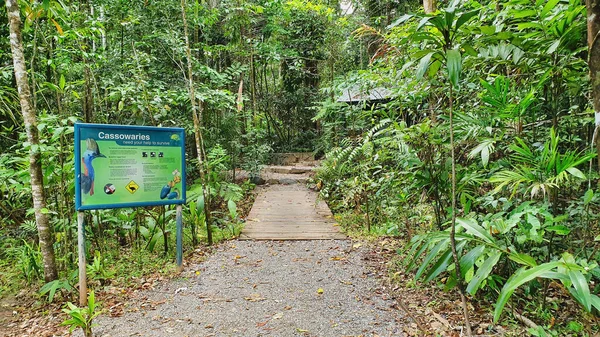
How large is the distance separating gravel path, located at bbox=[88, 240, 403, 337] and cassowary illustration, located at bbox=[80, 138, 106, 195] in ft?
3.84

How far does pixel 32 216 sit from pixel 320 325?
4762mm

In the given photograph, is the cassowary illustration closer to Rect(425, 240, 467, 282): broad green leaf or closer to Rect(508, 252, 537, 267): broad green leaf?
Rect(425, 240, 467, 282): broad green leaf

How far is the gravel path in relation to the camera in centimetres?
253

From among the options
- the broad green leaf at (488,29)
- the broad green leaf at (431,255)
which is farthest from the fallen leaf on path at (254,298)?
the broad green leaf at (488,29)

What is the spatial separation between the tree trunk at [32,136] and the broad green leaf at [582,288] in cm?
380

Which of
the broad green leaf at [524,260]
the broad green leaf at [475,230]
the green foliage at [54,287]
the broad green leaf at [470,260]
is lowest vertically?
the green foliage at [54,287]

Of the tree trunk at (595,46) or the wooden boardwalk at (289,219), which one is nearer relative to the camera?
the tree trunk at (595,46)

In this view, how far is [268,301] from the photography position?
299 cm

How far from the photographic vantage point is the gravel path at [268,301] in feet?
8.31

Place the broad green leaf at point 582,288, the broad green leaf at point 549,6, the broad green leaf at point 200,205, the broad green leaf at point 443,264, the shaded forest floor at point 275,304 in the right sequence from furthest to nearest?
the broad green leaf at point 200,205 → the shaded forest floor at point 275,304 → the broad green leaf at point 443,264 → the broad green leaf at point 549,6 → the broad green leaf at point 582,288

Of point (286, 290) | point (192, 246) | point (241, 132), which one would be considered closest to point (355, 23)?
point (241, 132)

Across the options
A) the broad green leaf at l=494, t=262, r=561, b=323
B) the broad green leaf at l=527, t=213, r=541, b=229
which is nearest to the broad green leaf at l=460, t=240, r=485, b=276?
the broad green leaf at l=527, t=213, r=541, b=229

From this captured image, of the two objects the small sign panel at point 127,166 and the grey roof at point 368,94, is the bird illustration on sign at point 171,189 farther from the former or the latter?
the grey roof at point 368,94

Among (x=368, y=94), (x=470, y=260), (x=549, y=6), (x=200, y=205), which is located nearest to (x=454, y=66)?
(x=549, y=6)
